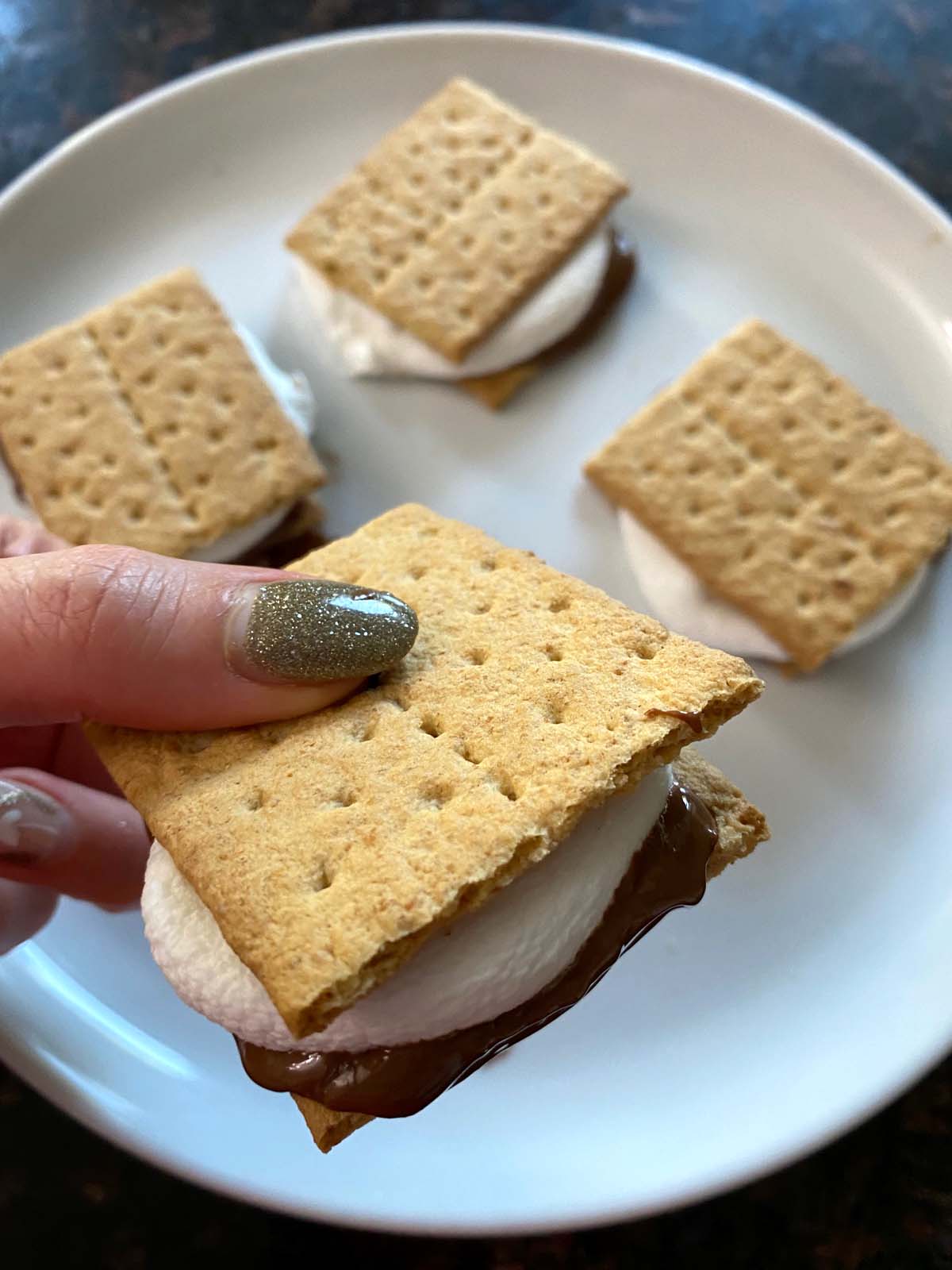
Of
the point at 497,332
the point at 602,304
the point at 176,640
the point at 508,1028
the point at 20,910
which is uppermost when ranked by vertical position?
the point at 602,304

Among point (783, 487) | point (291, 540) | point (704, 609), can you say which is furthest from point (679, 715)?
point (291, 540)

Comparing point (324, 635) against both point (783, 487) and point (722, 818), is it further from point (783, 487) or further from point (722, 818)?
point (783, 487)

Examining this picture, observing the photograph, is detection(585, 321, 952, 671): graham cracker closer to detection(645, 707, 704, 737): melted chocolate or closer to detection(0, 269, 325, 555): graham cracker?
detection(0, 269, 325, 555): graham cracker

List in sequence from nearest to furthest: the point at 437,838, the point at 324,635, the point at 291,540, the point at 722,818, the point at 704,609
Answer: the point at 437,838 < the point at 324,635 < the point at 722,818 < the point at 704,609 < the point at 291,540

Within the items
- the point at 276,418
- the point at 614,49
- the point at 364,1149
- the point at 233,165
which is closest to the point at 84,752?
the point at 276,418

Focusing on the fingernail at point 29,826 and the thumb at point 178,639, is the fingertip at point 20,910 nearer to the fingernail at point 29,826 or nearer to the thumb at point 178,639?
the fingernail at point 29,826
